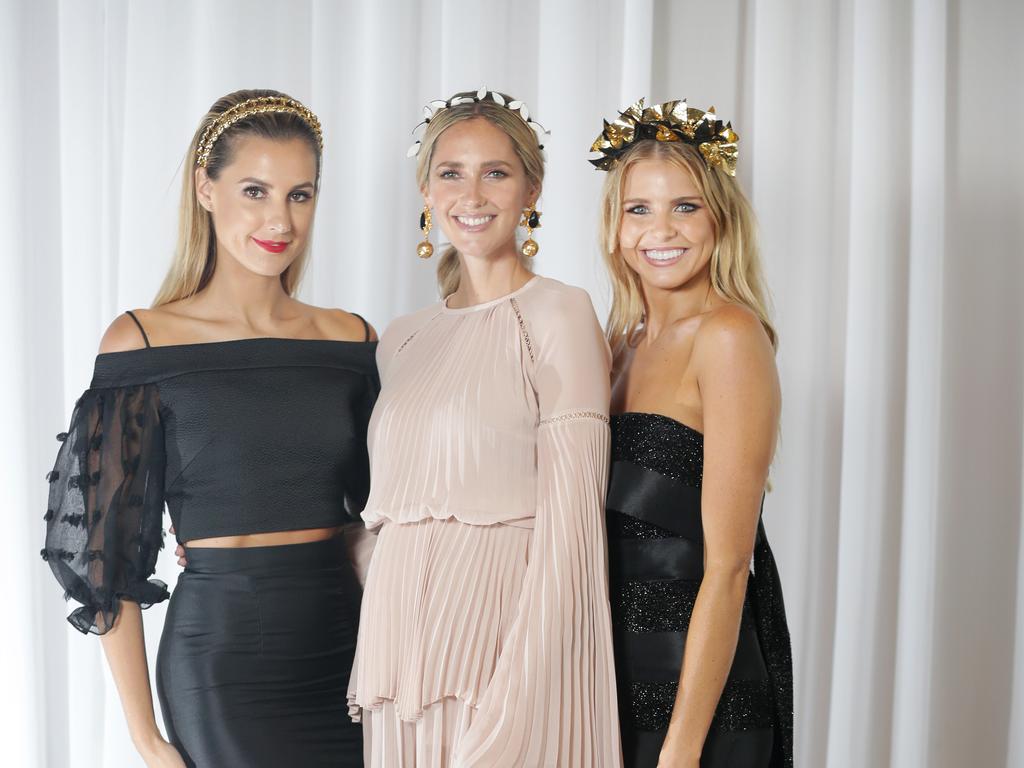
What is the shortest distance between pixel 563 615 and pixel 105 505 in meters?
0.96

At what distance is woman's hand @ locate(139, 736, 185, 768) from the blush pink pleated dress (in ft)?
1.38

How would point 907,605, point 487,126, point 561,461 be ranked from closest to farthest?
point 561,461 → point 487,126 → point 907,605

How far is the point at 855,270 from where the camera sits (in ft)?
9.71

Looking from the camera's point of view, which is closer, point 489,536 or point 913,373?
point 489,536

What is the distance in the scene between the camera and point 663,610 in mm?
1863

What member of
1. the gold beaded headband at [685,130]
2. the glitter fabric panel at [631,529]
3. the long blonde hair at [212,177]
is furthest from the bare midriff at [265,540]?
the gold beaded headband at [685,130]

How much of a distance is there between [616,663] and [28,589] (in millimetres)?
1919

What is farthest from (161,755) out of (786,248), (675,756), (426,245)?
(786,248)

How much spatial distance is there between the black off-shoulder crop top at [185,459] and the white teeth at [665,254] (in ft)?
2.41

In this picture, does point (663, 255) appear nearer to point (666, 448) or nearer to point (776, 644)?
point (666, 448)

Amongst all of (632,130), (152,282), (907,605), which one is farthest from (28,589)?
(907,605)

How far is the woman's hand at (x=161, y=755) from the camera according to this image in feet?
6.70

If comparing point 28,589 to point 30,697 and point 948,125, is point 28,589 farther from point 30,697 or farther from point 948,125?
point 948,125

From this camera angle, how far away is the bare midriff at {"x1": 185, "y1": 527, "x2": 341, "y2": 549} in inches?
83.3
